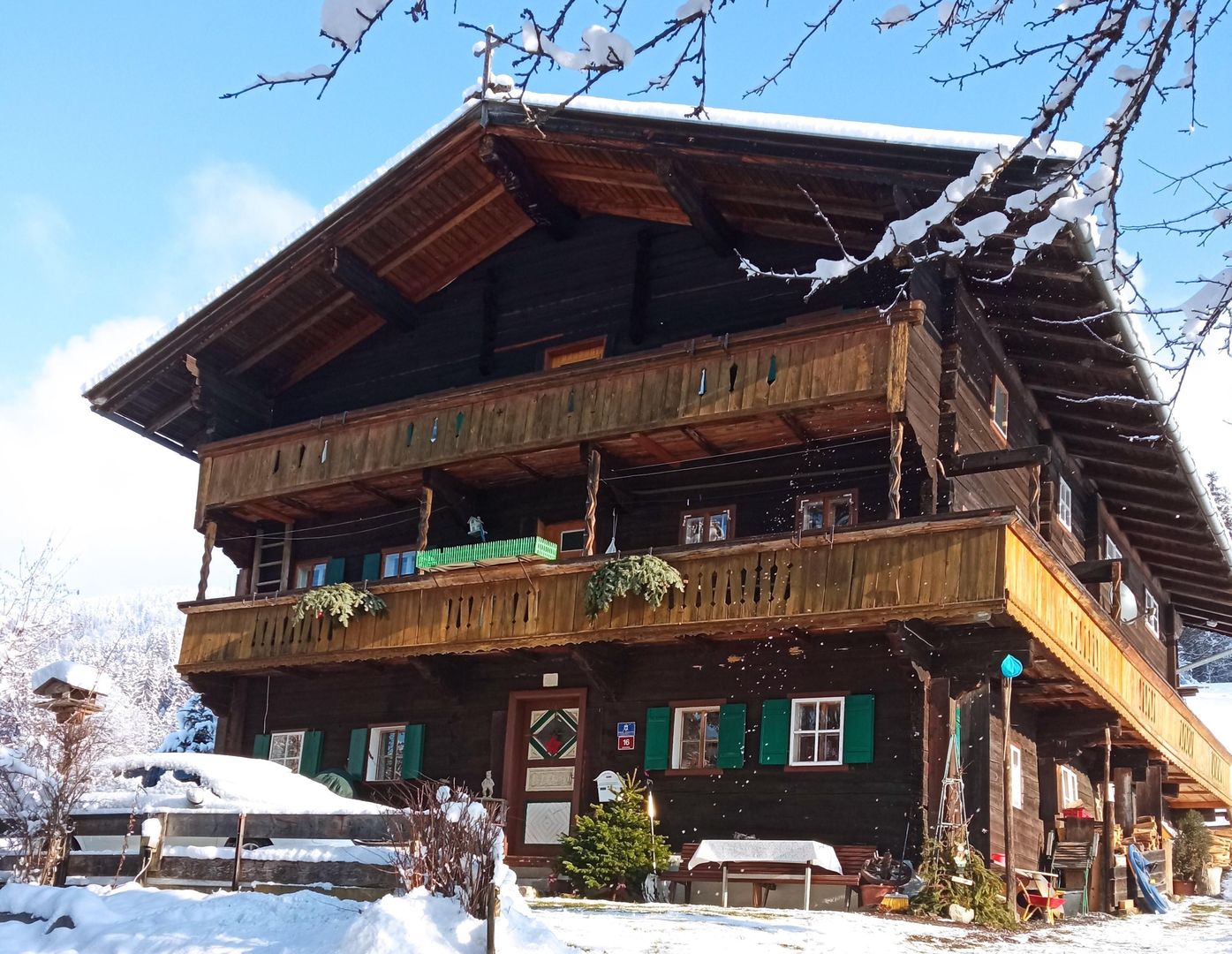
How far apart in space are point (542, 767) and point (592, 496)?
4.44m

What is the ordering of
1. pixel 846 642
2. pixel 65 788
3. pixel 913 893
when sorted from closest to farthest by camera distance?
pixel 65 788, pixel 913 893, pixel 846 642

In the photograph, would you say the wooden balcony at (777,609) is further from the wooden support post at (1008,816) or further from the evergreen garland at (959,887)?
the evergreen garland at (959,887)

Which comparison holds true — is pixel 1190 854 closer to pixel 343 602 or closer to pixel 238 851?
pixel 343 602

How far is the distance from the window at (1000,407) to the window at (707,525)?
4.24m

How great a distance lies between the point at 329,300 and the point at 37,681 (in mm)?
10416

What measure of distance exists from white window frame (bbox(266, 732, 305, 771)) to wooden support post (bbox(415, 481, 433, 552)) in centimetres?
463

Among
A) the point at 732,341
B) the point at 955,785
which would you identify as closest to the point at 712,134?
the point at 732,341

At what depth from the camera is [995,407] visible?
21734 millimetres

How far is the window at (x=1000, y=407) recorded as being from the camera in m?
21.7

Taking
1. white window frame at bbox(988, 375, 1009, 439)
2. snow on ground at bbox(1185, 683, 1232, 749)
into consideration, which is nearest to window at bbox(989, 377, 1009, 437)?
white window frame at bbox(988, 375, 1009, 439)

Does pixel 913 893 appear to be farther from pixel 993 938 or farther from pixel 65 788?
pixel 65 788

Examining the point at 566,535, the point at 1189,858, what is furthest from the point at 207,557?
the point at 1189,858

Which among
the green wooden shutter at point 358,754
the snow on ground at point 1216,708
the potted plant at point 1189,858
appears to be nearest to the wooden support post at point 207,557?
the green wooden shutter at point 358,754

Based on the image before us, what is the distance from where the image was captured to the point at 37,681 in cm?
1669
